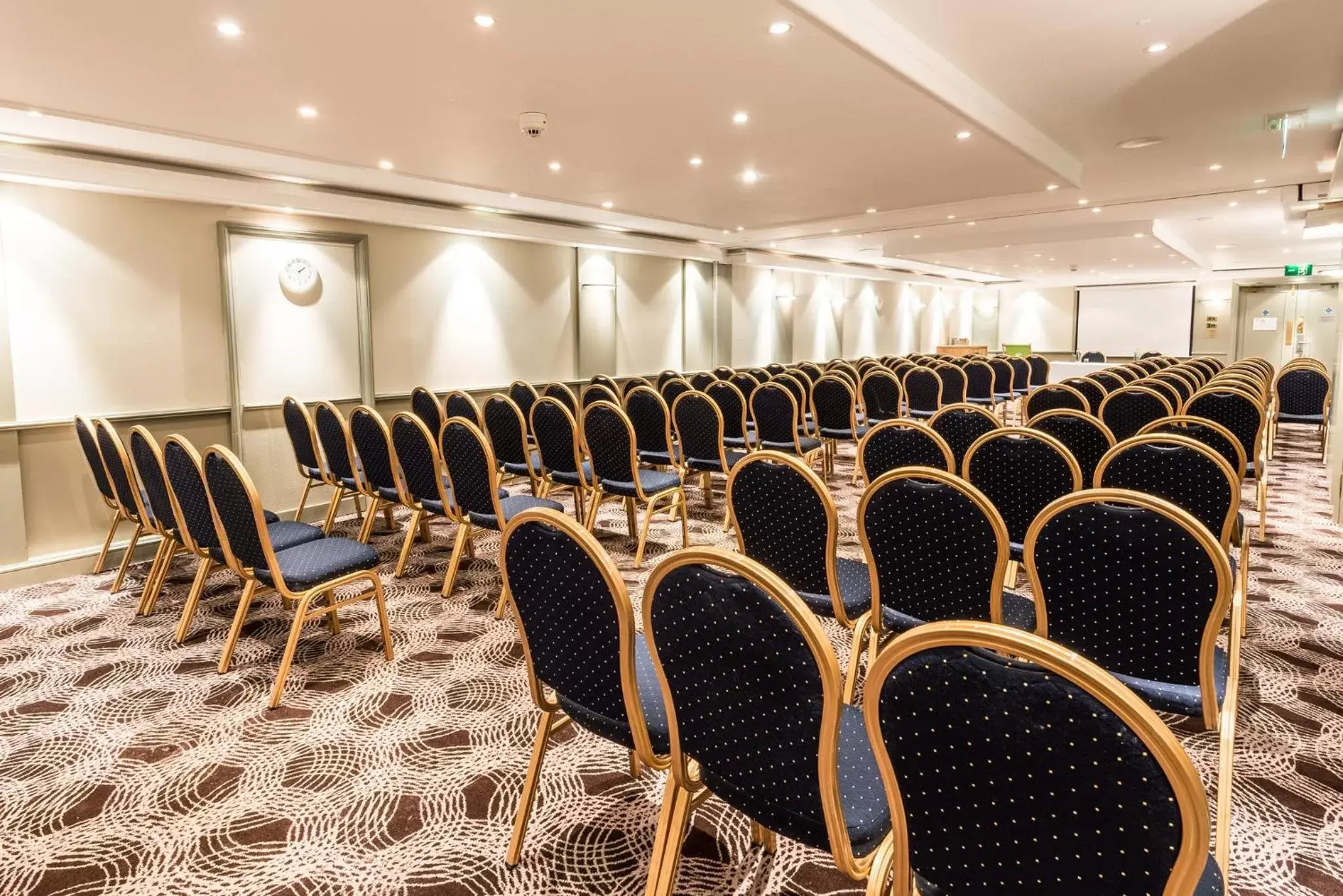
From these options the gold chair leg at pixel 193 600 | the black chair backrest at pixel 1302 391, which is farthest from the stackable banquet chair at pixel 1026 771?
the black chair backrest at pixel 1302 391

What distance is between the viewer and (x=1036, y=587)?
235 cm

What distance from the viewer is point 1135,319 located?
23.1m

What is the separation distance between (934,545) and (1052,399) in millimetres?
4407

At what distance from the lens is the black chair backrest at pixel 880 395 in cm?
852

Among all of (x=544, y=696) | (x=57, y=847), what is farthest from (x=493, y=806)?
(x=57, y=847)

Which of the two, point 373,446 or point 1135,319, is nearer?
point 373,446

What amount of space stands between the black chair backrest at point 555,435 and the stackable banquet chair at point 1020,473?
2.64m

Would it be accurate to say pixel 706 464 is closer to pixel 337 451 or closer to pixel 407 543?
pixel 407 543

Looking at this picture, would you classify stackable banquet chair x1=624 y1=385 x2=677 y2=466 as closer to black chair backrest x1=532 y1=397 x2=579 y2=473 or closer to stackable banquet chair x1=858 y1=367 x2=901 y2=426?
black chair backrest x1=532 y1=397 x2=579 y2=473

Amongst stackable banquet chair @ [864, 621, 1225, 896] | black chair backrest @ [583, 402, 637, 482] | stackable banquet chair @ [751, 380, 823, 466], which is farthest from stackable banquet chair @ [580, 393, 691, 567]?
stackable banquet chair @ [864, 621, 1225, 896]

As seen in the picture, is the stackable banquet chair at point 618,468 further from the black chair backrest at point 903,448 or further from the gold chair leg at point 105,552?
the gold chair leg at point 105,552

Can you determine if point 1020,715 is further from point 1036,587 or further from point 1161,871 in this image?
point 1036,587

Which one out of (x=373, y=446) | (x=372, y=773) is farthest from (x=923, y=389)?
(x=372, y=773)

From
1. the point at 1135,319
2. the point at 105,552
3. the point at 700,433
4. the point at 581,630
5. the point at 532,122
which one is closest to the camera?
the point at 581,630
